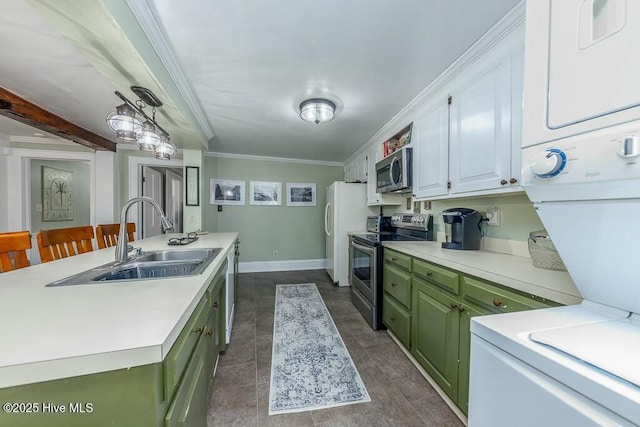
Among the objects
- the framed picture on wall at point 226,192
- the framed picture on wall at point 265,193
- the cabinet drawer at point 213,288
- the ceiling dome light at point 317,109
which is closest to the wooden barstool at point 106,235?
the cabinet drawer at point 213,288

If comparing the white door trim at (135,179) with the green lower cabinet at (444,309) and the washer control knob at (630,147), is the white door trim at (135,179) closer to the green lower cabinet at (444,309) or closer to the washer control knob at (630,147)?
the green lower cabinet at (444,309)

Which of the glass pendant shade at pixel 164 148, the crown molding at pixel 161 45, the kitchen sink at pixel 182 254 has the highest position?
the crown molding at pixel 161 45

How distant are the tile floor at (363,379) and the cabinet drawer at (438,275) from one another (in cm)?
72

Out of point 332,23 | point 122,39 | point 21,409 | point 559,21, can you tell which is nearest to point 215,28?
point 122,39

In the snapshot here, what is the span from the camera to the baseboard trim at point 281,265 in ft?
15.0

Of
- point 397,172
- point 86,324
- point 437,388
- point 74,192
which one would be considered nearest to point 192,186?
point 397,172

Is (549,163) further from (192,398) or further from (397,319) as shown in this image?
(397,319)

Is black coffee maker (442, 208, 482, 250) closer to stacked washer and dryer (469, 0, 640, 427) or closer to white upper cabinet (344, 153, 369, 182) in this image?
stacked washer and dryer (469, 0, 640, 427)

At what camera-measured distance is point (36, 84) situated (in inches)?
81.7

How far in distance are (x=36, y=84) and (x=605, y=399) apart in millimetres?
3674

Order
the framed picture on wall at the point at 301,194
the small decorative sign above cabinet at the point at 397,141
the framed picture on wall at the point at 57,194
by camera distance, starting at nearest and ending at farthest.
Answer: the small decorative sign above cabinet at the point at 397,141, the framed picture on wall at the point at 57,194, the framed picture on wall at the point at 301,194

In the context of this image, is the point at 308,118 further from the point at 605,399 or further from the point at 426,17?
the point at 605,399

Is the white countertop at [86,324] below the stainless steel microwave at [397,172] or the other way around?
below

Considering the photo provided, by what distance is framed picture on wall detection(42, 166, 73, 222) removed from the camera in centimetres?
392
